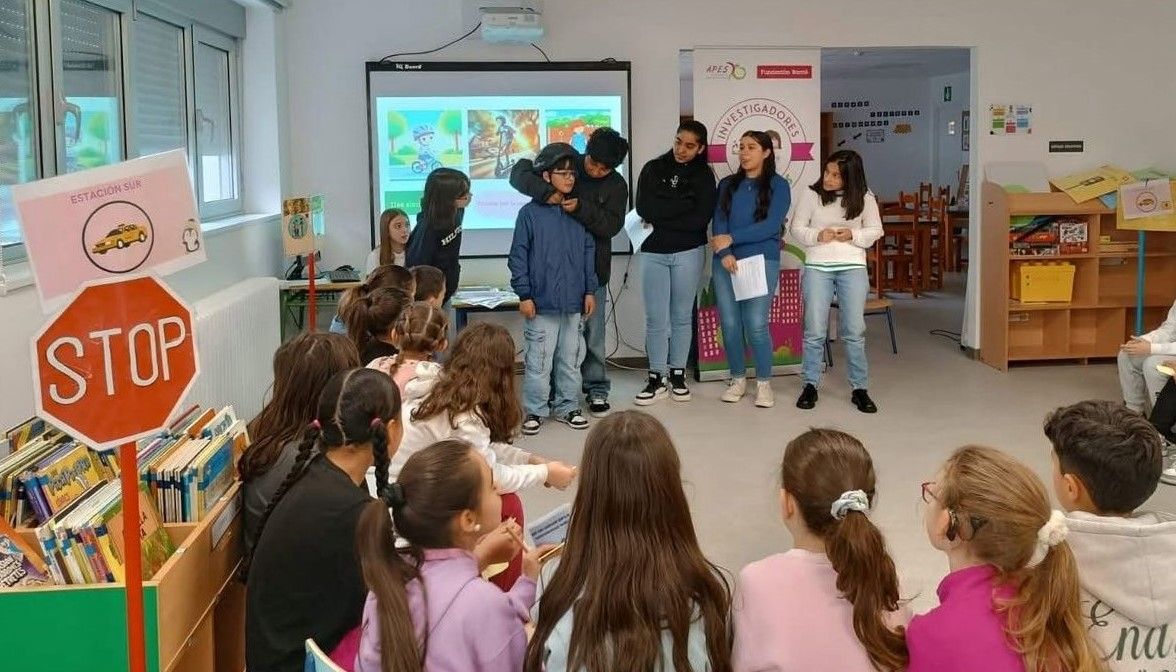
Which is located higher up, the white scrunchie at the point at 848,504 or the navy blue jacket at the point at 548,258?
the navy blue jacket at the point at 548,258

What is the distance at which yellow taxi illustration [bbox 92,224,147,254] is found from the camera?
2.05 metres

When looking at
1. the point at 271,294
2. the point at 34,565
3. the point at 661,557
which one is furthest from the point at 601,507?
the point at 271,294

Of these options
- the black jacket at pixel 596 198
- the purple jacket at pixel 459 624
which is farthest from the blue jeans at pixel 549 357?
the purple jacket at pixel 459 624

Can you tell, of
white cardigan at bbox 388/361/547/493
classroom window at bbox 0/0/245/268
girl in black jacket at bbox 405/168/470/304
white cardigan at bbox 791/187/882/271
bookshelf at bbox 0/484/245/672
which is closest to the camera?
bookshelf at bbox 0/484/245/672

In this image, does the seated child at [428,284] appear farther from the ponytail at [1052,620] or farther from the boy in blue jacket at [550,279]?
the ponytail at [1052,620]

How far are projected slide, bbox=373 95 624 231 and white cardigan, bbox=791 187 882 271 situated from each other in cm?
140

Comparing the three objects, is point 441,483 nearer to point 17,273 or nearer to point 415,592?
point 415,592

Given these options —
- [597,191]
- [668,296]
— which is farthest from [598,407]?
[597,191]

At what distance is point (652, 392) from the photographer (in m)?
6.34

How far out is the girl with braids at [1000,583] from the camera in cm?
189

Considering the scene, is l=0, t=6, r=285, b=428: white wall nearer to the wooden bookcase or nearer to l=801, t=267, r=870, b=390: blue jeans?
l=801, t=267, r=870, b=390: blue jeans

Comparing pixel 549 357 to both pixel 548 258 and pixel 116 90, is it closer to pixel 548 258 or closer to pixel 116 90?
pixel 548 258

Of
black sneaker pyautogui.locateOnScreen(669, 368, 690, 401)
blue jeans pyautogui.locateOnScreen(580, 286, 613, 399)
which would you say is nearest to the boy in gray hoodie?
blue jeans pyautogui.locateOnScreen(580, 286, 613, 399)

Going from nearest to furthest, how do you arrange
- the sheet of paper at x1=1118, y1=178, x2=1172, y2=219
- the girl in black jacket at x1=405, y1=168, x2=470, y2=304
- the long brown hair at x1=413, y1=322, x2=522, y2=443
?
the long brown hair at x1=413, y1=322, x2=522, y2=443 < the girl in black jacket at x1=405, y1=168, x2=470, y2=304 < the sheet of paper at x1=1118, y1=178, x2=1172, y2=219
